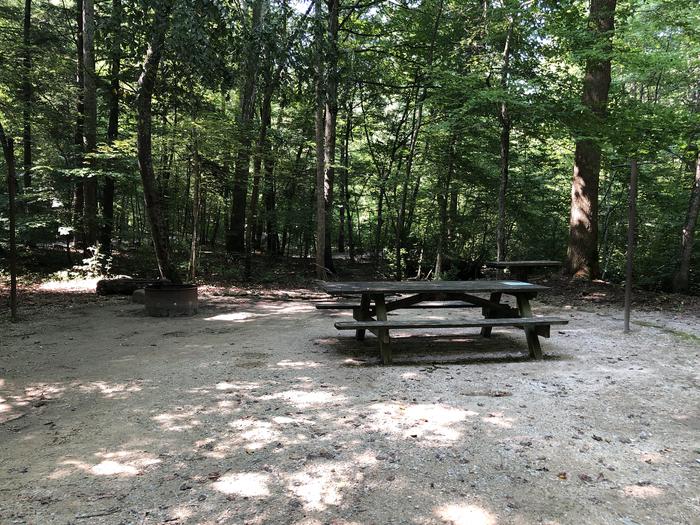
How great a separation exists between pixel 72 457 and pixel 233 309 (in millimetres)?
5136

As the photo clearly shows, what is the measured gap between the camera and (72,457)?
248 cm

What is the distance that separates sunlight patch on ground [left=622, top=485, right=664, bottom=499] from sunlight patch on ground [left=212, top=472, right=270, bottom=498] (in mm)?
1711

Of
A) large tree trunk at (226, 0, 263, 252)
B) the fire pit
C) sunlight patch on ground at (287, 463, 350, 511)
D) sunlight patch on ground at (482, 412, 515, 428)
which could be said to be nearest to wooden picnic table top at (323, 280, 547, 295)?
Answer: sunlight patch on ground at (482, 412, 515, 428)

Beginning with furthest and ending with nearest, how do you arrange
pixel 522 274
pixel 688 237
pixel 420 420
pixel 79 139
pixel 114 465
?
pixel 79 139
pixel 688 237
pixel 522 274
pixel 420 420
pixel 114 465

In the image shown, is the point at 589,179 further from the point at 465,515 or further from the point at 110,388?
the point at 110,388

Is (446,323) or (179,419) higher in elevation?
(446,323)

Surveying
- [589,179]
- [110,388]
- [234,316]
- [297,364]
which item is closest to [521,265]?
[297,364]

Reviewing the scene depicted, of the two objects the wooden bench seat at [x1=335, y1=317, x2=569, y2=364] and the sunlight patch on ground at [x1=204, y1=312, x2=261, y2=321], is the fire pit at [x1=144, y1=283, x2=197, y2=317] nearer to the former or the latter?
the sunlight patch on ground at [x1=204, y1=312, x2=261, y2=321]

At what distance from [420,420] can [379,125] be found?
45.3ft

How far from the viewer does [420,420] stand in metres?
2.97

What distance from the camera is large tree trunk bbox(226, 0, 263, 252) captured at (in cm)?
401

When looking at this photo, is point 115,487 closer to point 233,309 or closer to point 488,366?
point 488,366

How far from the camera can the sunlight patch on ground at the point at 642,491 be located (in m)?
2.10

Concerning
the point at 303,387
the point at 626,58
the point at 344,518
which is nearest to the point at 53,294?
the point at 303,387
